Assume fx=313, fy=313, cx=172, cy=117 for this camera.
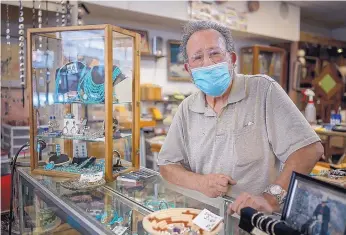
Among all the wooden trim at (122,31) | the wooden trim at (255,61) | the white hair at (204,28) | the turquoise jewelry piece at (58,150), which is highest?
the wooden trim at (255,61)

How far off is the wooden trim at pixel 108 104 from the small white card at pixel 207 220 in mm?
723

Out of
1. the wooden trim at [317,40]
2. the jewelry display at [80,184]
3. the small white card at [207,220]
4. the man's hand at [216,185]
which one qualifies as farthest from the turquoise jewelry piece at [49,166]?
the wooden trim at [317,40]

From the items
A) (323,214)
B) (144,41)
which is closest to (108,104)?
(323,214)

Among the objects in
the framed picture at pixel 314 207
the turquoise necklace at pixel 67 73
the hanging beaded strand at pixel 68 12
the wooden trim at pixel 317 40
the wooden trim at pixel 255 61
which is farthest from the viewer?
the wooden trim at pixel 317 40

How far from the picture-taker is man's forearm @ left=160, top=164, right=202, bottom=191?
1355 mm

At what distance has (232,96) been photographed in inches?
55.3

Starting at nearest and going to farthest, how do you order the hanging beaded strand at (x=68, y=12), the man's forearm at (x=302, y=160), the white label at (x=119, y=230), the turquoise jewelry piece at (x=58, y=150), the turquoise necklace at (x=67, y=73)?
1. the white label at (x=119, y=230)
2. the man's forearm at (x=302, y=160)
3. the turquoise necklace at (x=67, y=73)
4. the turquoise jewelry piece at (x=58, y=150)
5. the hanging beaded strand at (x=68, y=12)

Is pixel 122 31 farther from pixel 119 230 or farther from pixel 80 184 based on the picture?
Result: pixel 119 230

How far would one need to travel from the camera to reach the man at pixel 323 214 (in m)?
0.71

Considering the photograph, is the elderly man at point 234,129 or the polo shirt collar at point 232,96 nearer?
the elderly man at point 234,129

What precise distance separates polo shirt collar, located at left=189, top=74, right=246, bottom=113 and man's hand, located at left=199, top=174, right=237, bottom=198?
0.34m

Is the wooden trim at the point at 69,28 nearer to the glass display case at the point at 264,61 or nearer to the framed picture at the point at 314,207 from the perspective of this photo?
the framed picture at the point at 314,207

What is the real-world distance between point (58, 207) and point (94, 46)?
862 mm

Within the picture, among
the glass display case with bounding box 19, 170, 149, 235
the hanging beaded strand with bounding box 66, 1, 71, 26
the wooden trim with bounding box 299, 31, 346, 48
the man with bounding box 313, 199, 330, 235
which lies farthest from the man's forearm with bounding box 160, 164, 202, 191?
the wooden trim with bounding box 299, 31, 346, 48
